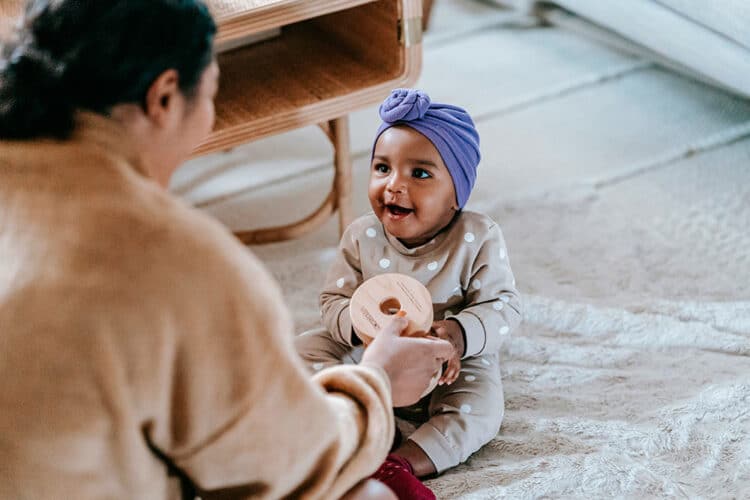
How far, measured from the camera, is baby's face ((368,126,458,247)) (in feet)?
4.09

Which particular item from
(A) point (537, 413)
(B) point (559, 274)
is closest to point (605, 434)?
(A) point (537, 413)

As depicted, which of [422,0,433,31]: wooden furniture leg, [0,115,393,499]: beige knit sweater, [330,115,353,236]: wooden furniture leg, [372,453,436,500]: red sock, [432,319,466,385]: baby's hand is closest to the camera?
[0,115,393,499]: beige knit sweater

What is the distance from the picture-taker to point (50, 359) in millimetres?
672

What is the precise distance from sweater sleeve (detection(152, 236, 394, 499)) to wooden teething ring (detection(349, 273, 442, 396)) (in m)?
0.32

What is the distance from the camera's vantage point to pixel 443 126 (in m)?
1.24

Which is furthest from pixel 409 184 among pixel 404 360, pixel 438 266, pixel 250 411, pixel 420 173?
pixel 250 411

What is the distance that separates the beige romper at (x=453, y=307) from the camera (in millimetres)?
1240

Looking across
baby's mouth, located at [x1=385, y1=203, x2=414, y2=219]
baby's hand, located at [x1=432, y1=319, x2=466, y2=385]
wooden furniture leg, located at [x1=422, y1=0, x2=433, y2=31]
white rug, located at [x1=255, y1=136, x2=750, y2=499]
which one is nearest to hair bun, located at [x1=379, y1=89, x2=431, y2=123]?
baby's mouth, located at [x1=385, y1=203, x2=414, y2=219]

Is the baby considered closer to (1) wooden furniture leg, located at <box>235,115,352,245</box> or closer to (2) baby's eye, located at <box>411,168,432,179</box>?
(2) baby's eye, located at <box>411,168,432,179</box>

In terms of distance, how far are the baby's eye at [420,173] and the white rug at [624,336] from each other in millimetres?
353

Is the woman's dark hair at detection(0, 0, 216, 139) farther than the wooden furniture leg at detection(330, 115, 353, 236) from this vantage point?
No

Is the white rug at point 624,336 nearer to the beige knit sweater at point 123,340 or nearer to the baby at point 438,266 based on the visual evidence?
the baby at point 438,266

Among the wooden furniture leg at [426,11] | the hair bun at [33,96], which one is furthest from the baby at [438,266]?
the wooden furniture leg at [426,11]

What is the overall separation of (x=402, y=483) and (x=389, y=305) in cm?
23
